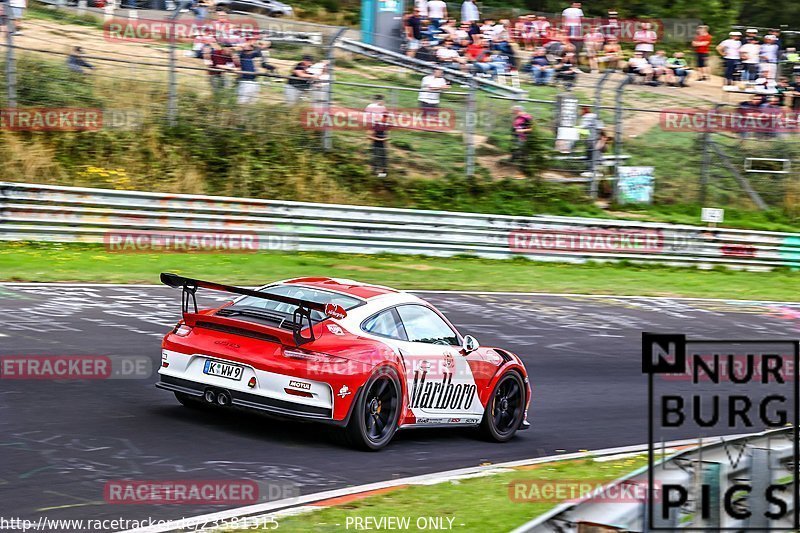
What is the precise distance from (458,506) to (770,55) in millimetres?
23586

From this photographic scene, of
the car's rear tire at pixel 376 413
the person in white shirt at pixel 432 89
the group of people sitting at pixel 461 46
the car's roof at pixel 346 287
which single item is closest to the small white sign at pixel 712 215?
the group of people sitting at pixel 461 46

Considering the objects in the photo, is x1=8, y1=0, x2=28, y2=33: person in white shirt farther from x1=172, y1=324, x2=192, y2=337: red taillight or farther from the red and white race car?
the red and white race car

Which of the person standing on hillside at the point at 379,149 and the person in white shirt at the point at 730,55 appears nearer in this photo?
the person standing on hillside at the point at 379,149

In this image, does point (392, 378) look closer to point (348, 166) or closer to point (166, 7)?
point (348, 166)

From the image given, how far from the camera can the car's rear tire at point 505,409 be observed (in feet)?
32.6

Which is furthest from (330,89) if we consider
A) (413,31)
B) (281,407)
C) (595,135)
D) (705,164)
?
(281,407)

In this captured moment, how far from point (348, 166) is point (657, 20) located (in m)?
17.3

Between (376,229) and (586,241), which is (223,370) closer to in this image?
(376,229)

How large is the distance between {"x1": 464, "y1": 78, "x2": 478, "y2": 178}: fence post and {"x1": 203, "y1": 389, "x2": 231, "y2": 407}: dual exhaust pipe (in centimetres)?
1590

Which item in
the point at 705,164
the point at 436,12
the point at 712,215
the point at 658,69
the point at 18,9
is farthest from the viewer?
the point at 658,69

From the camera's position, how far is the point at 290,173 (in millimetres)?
22922

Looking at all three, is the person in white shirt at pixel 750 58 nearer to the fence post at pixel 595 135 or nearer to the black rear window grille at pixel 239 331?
the fence post at pixel 595 135

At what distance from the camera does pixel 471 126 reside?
23.7 m

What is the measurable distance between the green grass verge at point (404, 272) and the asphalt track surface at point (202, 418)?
5.60 feet
